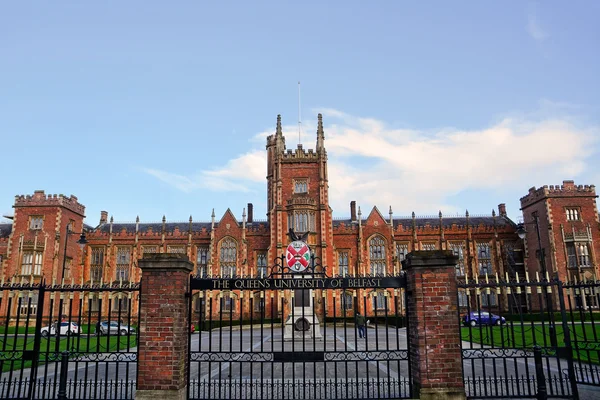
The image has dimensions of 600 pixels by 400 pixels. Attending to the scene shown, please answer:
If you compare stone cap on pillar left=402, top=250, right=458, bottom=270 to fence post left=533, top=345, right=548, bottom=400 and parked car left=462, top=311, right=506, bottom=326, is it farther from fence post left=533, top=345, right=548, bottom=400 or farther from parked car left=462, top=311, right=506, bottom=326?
fence post left=533, top=345, right=548, bottom=400

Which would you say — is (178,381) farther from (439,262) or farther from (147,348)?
(439,262)

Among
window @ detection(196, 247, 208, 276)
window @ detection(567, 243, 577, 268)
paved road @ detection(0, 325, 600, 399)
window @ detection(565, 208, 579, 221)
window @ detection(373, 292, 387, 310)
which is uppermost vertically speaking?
window @ detection(565, 208, 579, 221)

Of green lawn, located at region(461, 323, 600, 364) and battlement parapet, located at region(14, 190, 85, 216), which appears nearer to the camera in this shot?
green lawn, located at region(461, 323, 600, 364)

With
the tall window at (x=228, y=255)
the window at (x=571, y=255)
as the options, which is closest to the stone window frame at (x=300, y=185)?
the tall window at (x=228, y=255)

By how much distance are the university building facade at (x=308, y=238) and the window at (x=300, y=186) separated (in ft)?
0.34

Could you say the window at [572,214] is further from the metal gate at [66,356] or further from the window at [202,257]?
the metal gate at [66,356]

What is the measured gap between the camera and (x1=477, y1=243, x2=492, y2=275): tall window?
49375 mm

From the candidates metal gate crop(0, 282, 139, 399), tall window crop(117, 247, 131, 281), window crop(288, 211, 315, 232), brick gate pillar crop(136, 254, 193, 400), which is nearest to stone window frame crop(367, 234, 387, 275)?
window crop(288, 211, 315, 232)

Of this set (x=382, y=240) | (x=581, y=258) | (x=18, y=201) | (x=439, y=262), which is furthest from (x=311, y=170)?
(x=439, y=262)

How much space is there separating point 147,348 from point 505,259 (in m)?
48.2

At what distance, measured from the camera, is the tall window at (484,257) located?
49375mm

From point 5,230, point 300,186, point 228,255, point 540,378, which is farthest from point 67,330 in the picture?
point 5,230

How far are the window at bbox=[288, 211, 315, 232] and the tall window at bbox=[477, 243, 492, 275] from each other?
64.3ft

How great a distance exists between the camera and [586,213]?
1720 inches
